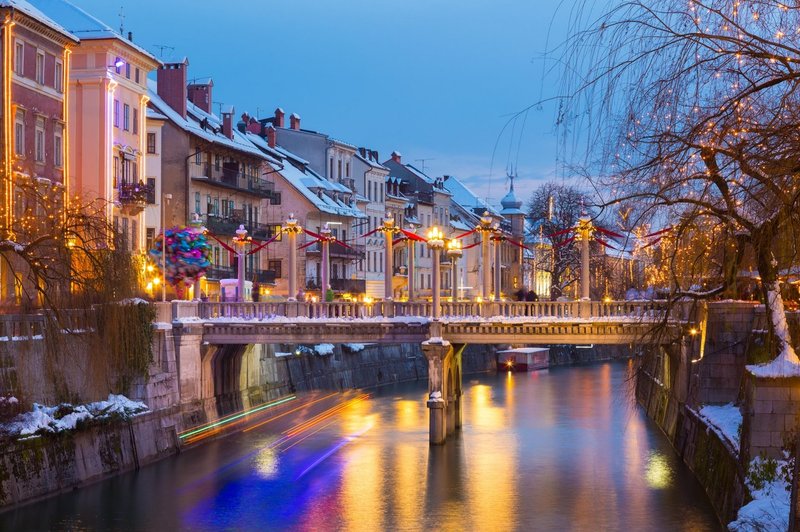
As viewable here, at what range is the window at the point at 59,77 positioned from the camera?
5650cm

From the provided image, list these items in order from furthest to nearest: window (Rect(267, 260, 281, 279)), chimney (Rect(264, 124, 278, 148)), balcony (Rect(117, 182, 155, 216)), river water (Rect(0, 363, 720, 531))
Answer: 1. chimney (Rect(264, 124, 278, 148))
2. window (Rect(267, 260, 281, 279))
3. balcony (Rect(117, 182, 155, 216))
4. river water (Rect(0, 363, 720, 531))

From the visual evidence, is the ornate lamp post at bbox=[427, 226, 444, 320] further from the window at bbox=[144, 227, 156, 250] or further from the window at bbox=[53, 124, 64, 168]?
the window at bbox=[144, 227, 156, 250]

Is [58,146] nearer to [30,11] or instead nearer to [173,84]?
[30,11]

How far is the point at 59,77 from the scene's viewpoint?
56844 millimetres

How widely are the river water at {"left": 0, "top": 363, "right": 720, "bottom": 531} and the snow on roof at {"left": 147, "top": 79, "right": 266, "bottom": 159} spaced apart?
20636 millimetres

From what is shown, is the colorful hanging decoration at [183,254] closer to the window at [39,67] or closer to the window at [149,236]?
the window at [39,67]

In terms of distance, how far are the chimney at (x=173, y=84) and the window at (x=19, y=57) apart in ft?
87.1

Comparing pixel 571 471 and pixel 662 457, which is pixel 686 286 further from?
pixel 662 457

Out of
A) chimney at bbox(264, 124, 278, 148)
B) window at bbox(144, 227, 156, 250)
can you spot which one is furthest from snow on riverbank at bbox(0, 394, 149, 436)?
chimney at bbox(264, 124, 278, 148)

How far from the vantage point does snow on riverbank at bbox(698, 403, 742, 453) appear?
35.4 meters

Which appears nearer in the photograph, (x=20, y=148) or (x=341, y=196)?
(x=20, y=148)

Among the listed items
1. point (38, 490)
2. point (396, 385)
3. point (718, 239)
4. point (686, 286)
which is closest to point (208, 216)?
point (396, 385)

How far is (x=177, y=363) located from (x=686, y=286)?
2637 centimetres

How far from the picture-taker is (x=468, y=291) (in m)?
132
